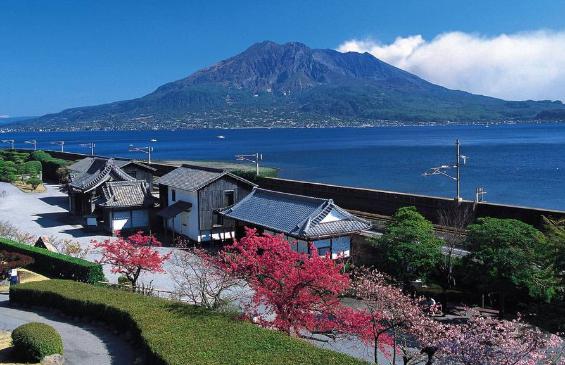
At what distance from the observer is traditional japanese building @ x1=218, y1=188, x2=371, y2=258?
24188mm

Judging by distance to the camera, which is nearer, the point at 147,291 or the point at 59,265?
the point at 147,291

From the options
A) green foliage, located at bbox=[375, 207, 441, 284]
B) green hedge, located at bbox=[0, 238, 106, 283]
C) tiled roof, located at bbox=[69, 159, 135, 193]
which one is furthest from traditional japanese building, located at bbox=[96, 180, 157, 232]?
green foliage, located at bbox=[375, 207, 441, 284]

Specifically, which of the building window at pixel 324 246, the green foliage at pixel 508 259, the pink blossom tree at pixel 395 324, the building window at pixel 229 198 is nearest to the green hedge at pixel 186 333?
the pink blossom tree at pixel 395 324

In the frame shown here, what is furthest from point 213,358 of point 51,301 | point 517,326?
point 51,301

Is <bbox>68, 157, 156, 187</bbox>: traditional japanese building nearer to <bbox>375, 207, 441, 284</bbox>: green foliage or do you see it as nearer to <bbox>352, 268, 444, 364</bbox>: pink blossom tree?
<bbox>375, 207, 441, 284</bbox>: green foliage

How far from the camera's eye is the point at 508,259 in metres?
18.5

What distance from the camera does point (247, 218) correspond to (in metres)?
28.0

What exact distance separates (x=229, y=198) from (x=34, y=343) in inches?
763

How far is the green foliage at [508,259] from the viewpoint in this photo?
17.9 m

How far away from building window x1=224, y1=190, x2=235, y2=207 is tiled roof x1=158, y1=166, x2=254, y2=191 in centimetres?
96

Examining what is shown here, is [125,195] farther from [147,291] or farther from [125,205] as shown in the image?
[147,291]

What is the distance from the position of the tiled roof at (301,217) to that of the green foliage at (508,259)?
632 cm

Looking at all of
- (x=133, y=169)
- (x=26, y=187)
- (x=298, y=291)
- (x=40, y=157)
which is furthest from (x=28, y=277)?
(x=40, y=157)

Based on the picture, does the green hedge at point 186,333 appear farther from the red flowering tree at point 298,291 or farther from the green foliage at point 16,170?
the green foliage at point 16,170
